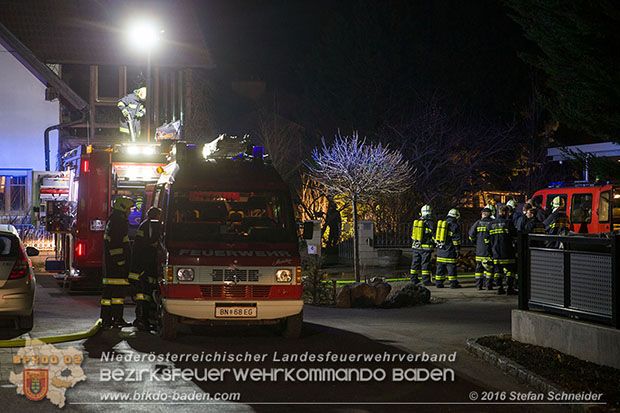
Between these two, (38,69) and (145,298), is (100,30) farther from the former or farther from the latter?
(145,298)

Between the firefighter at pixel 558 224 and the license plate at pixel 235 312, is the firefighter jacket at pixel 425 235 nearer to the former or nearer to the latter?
the firefighter at pixel 558 224

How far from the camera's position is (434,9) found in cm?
4091

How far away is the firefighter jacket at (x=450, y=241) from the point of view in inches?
704

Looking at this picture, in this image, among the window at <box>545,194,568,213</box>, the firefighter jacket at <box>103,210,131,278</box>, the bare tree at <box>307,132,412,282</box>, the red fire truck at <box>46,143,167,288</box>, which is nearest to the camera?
the firefighter jacket at <box>103,210,131,278</box>

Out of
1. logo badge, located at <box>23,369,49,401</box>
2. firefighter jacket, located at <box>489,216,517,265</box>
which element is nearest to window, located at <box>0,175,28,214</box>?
firefighter jacket, located at <box>489,216,517,265</box>

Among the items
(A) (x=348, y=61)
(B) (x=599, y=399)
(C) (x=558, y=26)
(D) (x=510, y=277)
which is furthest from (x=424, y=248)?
(A) (x=348, y=61)

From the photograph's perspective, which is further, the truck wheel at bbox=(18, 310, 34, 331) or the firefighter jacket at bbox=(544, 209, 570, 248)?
the firefighter jacket at bbox=(544, 209, 570, 248)

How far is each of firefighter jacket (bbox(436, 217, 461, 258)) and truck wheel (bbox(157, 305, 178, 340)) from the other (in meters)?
9.18

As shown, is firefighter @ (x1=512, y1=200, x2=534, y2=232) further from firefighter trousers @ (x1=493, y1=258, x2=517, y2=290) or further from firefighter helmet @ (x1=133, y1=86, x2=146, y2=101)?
firefighter helmet @ (x1=133, y1=86, x2=146, y2=101)

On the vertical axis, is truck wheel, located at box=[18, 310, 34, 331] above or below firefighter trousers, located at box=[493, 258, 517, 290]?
below

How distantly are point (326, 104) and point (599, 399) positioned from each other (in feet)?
119

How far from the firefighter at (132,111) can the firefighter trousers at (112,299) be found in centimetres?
939

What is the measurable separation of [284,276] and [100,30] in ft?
86.9

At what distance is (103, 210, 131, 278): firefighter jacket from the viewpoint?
11227 millimetres
